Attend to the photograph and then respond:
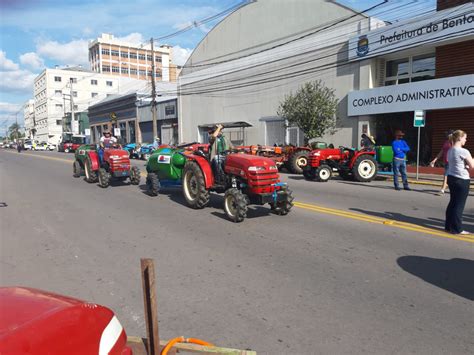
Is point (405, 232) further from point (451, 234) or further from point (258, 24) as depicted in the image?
point (258, 24)

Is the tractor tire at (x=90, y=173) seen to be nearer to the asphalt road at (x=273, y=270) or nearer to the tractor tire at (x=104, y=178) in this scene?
the tractor tire at (x=104, y=178)

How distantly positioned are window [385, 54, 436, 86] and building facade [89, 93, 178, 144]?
65.9 feet

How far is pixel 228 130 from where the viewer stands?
33.4 meters

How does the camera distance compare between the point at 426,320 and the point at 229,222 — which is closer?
the point at 426,320

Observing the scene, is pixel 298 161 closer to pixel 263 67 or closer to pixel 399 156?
pixel 399 156

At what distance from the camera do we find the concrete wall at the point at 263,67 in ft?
76.3

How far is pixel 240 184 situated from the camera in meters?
7.96

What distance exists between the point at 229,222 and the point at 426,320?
443 cm

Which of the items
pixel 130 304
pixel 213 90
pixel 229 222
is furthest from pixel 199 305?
pixel 213 90

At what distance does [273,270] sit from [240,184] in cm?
314

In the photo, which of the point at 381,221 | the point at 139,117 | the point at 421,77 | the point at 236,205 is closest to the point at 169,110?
the point at 139,117

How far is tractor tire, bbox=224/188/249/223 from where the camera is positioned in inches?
293

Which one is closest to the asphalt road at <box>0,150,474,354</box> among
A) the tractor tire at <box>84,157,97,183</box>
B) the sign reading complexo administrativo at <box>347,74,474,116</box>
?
the tractor tire at <box>84,157,97,183</box>

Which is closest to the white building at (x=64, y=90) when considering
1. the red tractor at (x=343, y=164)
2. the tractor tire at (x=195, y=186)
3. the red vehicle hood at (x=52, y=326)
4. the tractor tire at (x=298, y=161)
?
the tractor tire at (x=298, y=161)
